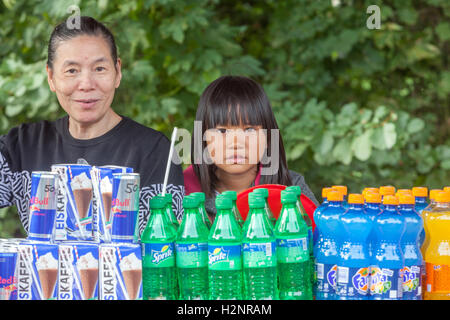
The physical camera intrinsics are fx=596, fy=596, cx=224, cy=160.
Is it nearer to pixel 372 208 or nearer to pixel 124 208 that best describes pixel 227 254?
pixel 124 208

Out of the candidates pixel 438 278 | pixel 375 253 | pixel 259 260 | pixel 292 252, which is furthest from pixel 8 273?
pixel 438 278

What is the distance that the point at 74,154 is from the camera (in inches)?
89.5

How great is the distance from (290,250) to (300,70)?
3523 millimetres

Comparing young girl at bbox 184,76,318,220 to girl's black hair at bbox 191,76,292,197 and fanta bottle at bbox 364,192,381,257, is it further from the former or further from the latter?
fanta bottle at bbox 364,192,381,257

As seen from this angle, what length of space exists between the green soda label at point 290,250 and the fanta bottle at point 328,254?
0.38 feet

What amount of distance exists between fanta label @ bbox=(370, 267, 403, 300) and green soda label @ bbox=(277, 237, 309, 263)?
0.70 feet

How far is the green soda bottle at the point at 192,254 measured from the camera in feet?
5.21

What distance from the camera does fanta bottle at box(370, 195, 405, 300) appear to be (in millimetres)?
1628

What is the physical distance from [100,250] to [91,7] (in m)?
2.70

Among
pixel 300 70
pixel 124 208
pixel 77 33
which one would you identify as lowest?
pixel 124 208

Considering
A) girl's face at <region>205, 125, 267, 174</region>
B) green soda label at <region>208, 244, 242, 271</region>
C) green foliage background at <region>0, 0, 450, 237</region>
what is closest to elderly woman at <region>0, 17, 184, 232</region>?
girl's face at <region>205, 125, 267, 174</region>

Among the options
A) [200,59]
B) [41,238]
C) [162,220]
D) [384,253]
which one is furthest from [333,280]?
[200,59]

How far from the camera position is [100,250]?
59.0 inches

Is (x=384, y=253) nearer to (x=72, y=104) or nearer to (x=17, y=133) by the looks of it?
(x=72, y=104)
